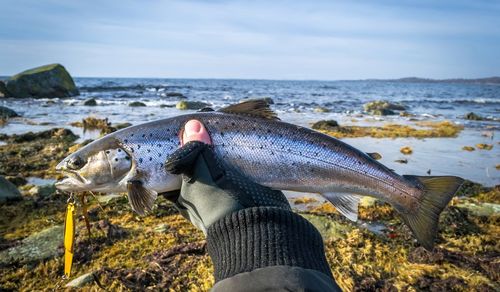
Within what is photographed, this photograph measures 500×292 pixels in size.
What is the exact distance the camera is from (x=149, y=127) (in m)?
3.61

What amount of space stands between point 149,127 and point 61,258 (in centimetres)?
251

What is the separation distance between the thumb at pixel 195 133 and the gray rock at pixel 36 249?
9.49 ft

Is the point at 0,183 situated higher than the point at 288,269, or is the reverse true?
the point at 288,269

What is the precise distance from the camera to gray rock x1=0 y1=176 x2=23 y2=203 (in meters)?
7.52


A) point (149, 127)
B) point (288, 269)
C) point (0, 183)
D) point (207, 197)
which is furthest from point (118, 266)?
point (0, 183)

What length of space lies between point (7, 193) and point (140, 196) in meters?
5.53

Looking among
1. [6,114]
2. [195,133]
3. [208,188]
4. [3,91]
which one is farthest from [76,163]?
[3,91]

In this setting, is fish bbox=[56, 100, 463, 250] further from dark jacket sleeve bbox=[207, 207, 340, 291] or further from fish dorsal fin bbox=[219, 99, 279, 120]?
dark jacket sleeve bbox=[207, 207, 340, 291]

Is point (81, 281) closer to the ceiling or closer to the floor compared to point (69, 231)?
closer to the floor

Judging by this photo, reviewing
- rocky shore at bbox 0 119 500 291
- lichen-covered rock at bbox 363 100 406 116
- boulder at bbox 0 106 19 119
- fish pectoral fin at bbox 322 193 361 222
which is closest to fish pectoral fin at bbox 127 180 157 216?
→ rocky shore at bbox 0 119 500 291

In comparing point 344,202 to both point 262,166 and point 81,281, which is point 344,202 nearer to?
point 262,166

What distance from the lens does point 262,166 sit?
3445 millimetres

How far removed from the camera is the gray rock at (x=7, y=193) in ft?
24.7

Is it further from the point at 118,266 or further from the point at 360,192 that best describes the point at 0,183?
the point at 360,192
